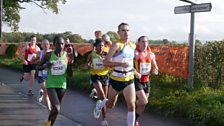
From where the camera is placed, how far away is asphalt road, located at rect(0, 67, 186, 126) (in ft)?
30.0

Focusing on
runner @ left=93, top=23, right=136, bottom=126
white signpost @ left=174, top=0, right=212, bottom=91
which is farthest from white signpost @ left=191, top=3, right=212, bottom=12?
runner @ left=93, top=23, right=136, bottom=126

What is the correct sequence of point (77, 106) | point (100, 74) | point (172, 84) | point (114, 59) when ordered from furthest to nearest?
point (172, 84), point (77, 106), point (100, 74), point (114, 59)

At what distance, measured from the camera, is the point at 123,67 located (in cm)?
750

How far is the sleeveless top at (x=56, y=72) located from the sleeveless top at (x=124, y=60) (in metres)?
0.95

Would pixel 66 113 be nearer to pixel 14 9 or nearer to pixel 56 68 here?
pixel 56 68

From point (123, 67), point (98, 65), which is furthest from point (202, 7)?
point (123, 67)

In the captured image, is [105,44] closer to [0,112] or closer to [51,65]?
[51,65]

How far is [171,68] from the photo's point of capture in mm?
13156

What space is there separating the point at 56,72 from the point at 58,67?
0.10 metres

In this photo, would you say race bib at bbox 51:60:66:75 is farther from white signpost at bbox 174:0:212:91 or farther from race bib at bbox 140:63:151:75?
white signpost at bbox 174:0:212:91

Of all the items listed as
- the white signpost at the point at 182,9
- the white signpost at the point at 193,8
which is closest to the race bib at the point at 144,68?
the white signpost at the point at 193,8

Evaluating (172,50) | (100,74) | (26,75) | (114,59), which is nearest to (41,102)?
(26,75)

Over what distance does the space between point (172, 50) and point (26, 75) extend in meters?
4.58

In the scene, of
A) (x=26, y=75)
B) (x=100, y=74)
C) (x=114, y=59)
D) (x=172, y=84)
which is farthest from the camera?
(x=26, y=75)
